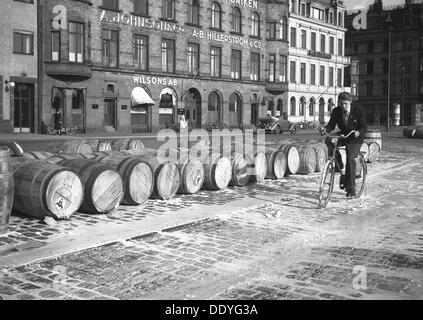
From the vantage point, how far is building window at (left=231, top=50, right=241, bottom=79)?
50.9 m

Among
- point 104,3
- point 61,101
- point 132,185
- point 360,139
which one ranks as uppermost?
point 104,3

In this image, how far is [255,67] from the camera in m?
54.2

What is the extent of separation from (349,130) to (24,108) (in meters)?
29.5

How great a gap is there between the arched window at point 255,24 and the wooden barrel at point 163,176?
45.4m

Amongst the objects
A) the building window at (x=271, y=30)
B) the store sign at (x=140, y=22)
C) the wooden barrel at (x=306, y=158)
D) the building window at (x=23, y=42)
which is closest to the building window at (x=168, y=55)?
the store sign at (x=140, y=22)

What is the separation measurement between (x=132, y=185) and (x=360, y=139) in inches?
170

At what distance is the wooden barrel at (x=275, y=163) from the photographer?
493 inches

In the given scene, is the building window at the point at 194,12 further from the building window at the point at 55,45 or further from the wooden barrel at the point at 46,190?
the wooden barrel at the point at 46,190

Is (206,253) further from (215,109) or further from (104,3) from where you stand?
(215,109)

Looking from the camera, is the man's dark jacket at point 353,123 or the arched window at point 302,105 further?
the arched window at point 302,105

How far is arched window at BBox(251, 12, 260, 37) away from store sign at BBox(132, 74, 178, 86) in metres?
13.2

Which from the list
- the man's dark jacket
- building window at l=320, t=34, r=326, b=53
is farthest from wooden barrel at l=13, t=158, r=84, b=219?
building window at l=320, t=34, r=326, b=53

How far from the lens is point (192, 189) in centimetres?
1034
